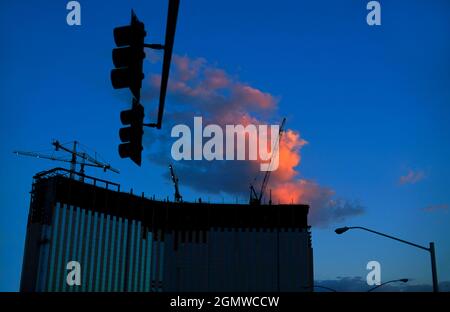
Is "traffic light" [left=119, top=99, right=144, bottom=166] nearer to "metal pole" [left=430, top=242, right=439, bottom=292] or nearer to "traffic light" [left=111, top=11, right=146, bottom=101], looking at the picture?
"traffic light" [left=111, top=11, right=146, bottom=101]

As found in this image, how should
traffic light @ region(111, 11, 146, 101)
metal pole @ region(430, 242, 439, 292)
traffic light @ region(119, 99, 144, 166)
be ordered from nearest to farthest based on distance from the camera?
traffic light @ region(111, 11, 146, 101) → traffic light @ region(119, 99, 144, 166) → metal pole @ region(430, 242, 439, 292)

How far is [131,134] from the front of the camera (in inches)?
446

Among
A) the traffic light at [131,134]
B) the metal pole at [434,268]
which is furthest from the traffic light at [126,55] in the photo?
the metal pole at [434,268]

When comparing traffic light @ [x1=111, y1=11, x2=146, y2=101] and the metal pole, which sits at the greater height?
traffic light @ [x1=111, y1=11, x2=146, y2=101]

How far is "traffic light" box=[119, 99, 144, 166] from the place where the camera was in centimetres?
1130

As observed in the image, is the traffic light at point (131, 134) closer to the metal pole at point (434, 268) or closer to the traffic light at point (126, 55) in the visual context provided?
the traffic light at point (126, 55)

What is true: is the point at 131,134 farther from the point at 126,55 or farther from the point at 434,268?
the point at 434,268

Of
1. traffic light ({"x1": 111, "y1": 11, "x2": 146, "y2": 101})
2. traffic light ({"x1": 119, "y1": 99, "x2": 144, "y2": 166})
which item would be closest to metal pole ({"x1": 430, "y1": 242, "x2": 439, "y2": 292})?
traffic light ({"x1": 119, "y1": 99, "x2": 144, "y2": 166})

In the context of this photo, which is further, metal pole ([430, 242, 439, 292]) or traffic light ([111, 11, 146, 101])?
metal pole ([430, 242, 439, 292])

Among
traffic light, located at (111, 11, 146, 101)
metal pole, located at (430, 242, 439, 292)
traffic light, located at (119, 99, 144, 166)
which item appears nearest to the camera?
traffic light, located at (111, 11, 146, 101)

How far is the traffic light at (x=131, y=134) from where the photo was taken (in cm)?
1130

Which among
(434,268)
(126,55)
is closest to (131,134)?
(126,55)
